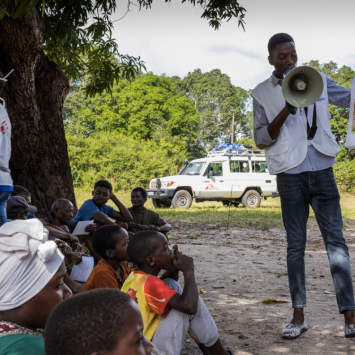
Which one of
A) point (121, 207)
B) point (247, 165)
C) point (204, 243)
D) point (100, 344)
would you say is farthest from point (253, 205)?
point (100, 344)

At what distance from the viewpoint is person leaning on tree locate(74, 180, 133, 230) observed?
Answer: 17.0 ft

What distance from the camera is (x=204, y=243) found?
28.9 feet

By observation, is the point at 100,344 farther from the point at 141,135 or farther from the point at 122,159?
the point at 141,135

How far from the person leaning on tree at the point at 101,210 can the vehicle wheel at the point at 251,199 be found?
1297 centimetres

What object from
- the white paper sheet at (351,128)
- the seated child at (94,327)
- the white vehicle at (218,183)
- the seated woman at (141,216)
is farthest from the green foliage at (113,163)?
the seated child at (94,327)

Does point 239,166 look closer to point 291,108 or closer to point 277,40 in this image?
point 277,40

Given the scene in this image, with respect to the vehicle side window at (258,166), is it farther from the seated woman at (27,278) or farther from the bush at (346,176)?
the seated woman at (27,278)

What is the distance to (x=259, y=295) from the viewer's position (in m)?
4.47

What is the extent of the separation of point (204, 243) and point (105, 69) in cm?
385

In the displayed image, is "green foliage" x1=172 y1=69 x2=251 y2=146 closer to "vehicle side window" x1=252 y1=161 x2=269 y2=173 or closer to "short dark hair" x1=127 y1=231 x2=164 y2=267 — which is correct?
"vehicle side window" x1=252 y1=161 x2=269 y2=173

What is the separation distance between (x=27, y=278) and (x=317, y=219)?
7.17 ft

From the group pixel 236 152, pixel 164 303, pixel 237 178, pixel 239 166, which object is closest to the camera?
pixel 164 303

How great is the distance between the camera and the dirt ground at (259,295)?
2.99m

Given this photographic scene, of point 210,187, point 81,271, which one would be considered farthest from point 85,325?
point 210,187
